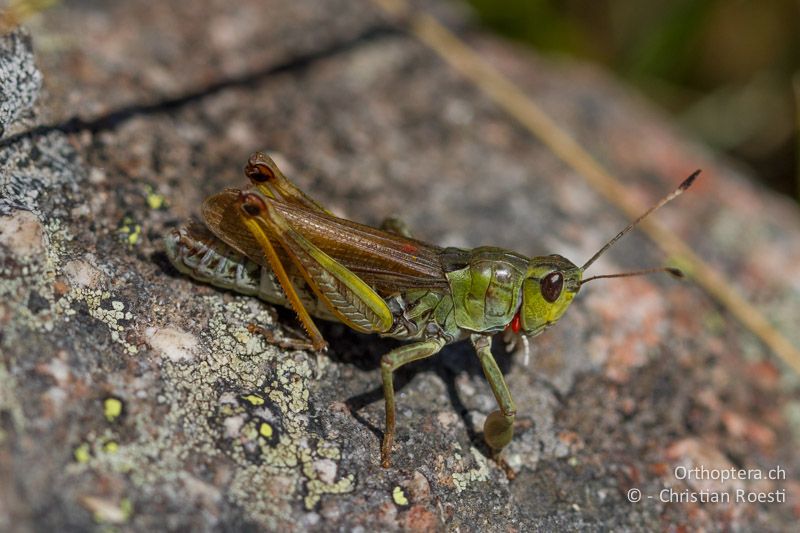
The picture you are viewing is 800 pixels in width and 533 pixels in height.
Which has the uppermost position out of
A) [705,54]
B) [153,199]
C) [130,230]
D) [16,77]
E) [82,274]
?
[705,54]

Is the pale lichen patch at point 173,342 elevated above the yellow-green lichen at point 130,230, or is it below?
below

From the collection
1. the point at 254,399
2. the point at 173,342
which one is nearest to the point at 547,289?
the point at 254,399

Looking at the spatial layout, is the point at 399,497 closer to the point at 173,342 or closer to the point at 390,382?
the point at 390,382

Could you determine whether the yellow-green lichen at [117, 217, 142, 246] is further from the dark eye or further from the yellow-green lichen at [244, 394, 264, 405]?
the dark eye

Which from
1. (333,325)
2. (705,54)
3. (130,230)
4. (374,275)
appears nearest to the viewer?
(374,275)

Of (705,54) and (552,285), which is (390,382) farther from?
(705,54)

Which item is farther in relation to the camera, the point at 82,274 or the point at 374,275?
the point at 374,275

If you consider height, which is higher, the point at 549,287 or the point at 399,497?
the point at 549,287

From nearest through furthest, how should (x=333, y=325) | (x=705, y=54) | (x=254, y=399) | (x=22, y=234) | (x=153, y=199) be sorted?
(x=22, y=234) < (x=254, y=399) < (x=333, y=325) < (x=153, y=199) < (x=705, y=54)

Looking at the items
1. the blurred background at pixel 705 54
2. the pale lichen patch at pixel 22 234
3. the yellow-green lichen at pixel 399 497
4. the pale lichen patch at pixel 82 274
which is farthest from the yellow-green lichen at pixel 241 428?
the blurred background at pixel 705 54

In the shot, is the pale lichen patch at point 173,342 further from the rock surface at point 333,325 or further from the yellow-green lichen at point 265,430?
the yellow-green lichen at point 265,430
